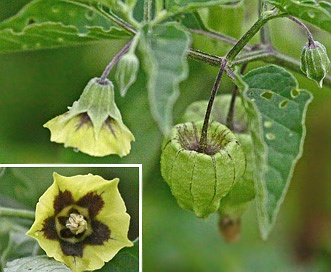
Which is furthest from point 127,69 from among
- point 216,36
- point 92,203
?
point 216,36

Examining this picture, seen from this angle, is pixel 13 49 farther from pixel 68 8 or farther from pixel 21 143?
pixel 21 143

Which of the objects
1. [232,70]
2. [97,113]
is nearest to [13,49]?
[97,113]

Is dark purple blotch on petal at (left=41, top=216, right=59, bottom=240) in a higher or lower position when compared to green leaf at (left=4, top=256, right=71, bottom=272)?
higher

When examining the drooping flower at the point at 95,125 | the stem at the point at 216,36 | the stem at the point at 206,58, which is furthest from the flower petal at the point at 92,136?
the stem at the point at 216,36

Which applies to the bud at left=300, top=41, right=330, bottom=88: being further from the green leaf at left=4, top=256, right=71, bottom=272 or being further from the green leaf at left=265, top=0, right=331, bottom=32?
the green leaf at left=4, top=256, right=71, bottom=272

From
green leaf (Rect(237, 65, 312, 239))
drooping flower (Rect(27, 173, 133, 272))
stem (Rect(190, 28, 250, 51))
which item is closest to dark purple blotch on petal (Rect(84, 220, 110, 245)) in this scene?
drooping flower (Rect(27, 173, 133, 272))

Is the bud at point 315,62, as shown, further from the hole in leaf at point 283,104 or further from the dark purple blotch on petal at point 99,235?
the dark purple blotch on petal at point 99,235

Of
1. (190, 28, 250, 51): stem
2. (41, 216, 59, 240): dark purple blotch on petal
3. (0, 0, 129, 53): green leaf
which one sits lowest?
(41, 216, 59, 240): dark purple blotch on petal
